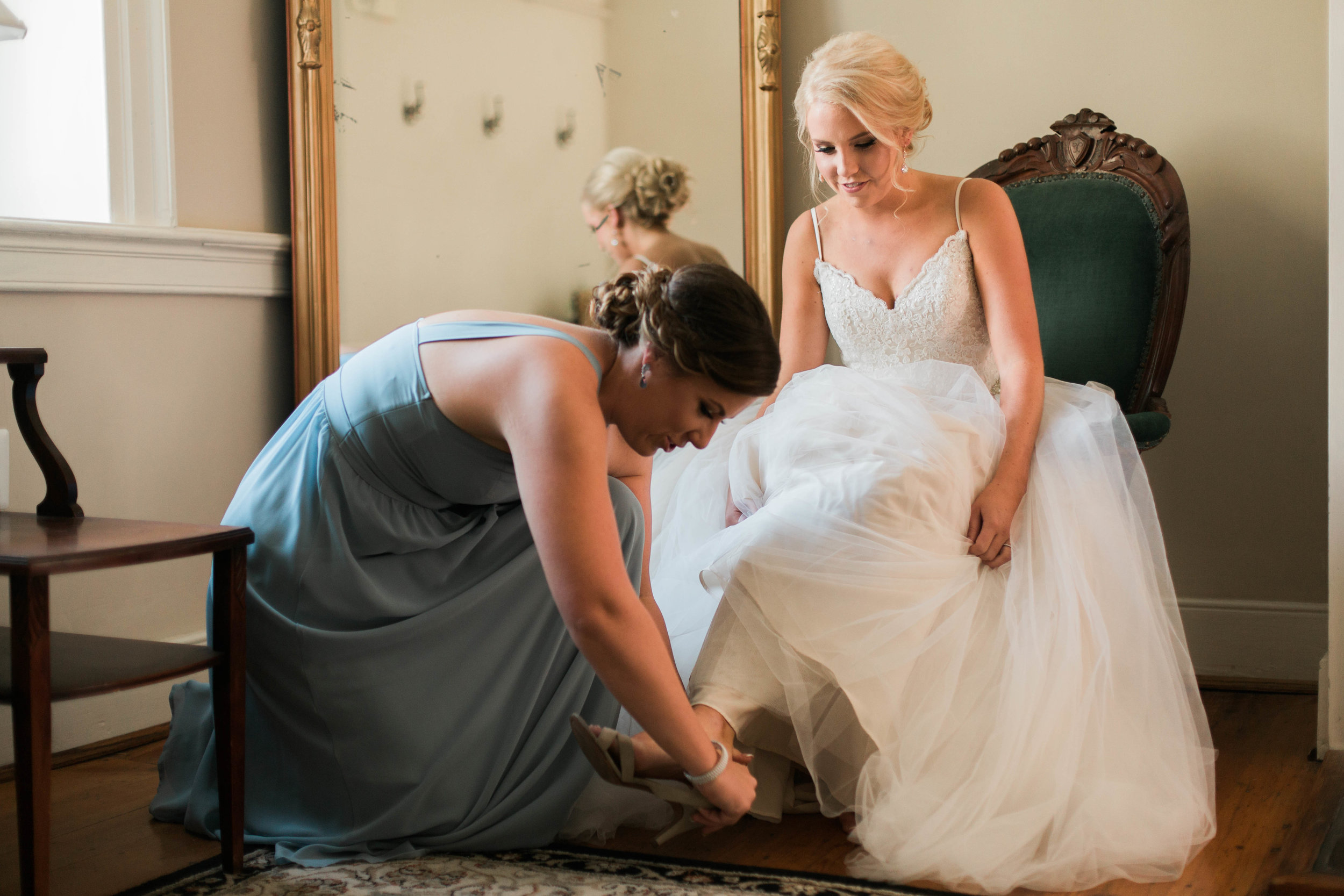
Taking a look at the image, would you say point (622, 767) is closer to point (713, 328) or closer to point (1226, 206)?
point (713, 328)

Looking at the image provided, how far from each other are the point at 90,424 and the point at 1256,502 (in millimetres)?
2518

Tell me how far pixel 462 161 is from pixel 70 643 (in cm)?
151

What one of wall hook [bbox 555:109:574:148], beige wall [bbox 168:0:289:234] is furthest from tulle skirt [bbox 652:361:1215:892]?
beige wall [bbox 168:0:289:234]

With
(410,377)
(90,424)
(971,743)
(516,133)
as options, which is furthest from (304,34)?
(971,743)

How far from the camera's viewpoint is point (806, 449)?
186 centimetres

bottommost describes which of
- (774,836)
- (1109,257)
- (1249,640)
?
(774,836)

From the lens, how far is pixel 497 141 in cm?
275

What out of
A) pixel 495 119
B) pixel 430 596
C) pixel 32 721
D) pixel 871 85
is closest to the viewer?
pixel 32 721

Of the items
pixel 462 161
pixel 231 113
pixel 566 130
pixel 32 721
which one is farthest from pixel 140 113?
pixel 32 721

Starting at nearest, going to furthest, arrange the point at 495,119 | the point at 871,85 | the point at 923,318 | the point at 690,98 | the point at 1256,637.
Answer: the point at 871,85
the point at 923,318
the point at 1256,637
the point at 495,119
the point at 690,98

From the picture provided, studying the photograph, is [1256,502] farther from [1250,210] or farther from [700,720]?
[700,720]

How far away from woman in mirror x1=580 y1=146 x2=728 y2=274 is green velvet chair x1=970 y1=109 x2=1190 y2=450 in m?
0.79

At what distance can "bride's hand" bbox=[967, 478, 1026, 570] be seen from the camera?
1805mm

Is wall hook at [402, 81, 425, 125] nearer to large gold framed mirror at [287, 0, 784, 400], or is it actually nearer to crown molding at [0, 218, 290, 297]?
large gold framed mirror at [287, 0, 784, 400]
